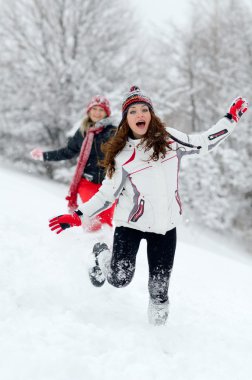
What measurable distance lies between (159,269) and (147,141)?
1051 millimetres

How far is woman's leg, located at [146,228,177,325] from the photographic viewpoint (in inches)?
132

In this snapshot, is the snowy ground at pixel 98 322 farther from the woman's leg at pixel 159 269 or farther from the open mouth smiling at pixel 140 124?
the open mouth smiling at pixel 140 124

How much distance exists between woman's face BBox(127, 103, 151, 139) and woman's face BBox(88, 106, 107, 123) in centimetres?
217

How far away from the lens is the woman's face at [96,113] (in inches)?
213

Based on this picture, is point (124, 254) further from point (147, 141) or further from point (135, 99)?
point (135, 99)

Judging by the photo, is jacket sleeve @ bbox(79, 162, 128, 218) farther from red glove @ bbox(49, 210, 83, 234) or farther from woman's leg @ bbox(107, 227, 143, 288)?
woman's leg @ bbox(107, 227, 143, 288)

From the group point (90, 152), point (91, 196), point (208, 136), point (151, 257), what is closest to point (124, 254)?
point (151, 257)

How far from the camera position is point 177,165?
3.38 m

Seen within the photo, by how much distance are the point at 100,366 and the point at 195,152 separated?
183cm

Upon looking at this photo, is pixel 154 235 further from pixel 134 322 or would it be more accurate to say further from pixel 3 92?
pixel 3 92

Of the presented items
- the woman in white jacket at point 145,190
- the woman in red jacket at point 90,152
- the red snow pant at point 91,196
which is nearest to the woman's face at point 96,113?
the woman in red jacket at point 90,152

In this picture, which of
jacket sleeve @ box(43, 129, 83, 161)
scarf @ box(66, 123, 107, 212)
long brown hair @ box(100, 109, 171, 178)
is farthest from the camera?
jacket sleeve @ box(43, 129, 83, 161)

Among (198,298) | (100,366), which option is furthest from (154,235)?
(198,298)

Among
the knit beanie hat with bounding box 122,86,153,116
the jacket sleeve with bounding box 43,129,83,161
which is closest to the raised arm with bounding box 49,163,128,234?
the knit beanie hat with bounding box 122,86,153,116
